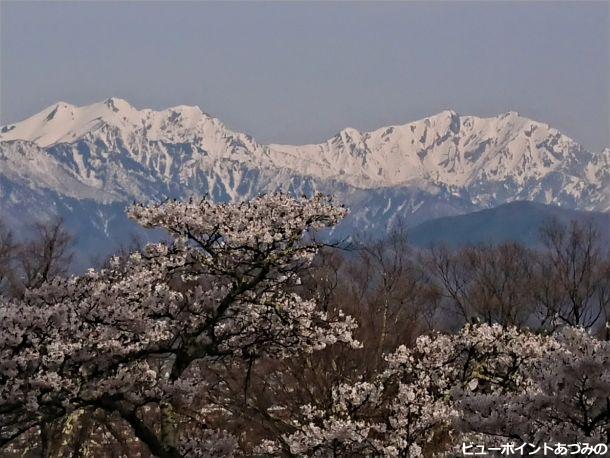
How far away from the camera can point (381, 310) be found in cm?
4662

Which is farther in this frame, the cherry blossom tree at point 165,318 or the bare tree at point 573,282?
the bare tree at point 573,282

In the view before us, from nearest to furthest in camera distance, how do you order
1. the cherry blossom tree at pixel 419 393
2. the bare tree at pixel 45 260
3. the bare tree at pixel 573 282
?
the cherry blossom tree at pixel 419 393
the bare tree at pixel 45 260
the bare tree at pixel 573 282

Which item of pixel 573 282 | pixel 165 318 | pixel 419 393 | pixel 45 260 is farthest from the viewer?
pixel 573 282

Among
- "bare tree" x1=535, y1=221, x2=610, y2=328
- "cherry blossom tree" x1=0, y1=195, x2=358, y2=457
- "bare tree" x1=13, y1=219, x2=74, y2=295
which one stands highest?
"cherry blossom tree" x1=0, y1=195, x2=358, y2=457

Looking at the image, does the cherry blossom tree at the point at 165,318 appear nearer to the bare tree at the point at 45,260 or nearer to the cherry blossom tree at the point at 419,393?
the cherry blossom tree at the point at 419,393

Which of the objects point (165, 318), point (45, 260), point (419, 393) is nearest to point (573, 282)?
point (45, 260)

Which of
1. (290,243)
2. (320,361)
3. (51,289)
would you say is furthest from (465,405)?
(320,361)

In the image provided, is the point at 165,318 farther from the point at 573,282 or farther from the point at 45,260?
the point at 573,282

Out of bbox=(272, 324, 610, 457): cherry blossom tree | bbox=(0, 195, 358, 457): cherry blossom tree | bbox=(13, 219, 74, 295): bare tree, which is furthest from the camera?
bbox=(13, 219, 74, 295): bare tree

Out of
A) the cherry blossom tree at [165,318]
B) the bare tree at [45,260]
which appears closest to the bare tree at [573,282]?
the bare tree at [45,260]

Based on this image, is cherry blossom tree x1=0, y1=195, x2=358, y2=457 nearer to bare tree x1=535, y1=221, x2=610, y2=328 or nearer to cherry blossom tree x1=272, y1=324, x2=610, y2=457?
cherry blossom tree x1=272, y1=324, x2=610, y2=457

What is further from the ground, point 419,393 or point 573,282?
point 419,393

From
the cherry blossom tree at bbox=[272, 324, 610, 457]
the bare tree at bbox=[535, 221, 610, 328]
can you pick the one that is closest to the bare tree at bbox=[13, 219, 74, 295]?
the cherry blossom tree at bbox=[272, 324, 610, 457]

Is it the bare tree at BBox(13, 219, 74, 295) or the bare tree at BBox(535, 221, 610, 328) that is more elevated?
the bare tree at BBox(13, 219, 74, 295)
